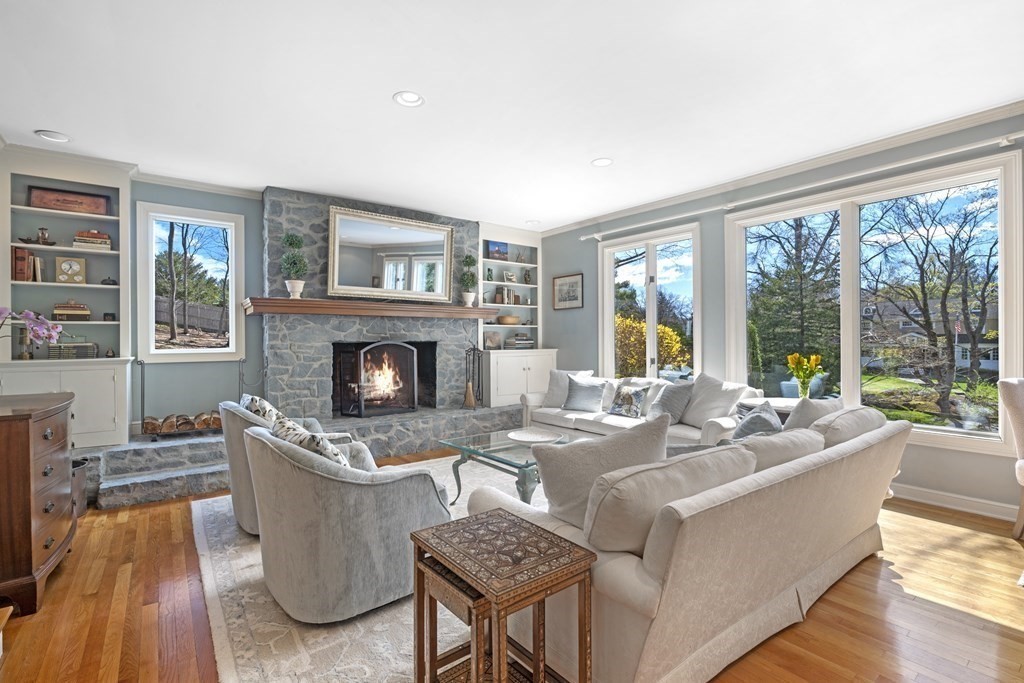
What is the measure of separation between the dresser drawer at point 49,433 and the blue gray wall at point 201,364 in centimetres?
193

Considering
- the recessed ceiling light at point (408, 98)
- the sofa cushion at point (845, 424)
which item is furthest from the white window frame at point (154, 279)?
the sofa cushion at point (845, 424)

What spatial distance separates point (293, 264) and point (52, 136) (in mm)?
1856

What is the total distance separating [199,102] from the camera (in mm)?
2996

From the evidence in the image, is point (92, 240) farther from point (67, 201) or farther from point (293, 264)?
point (293, 264)

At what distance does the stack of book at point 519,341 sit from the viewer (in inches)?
260

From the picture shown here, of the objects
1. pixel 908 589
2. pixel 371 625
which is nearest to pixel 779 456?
pixel 908 589

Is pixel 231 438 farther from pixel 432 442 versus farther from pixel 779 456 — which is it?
pixel 779 456

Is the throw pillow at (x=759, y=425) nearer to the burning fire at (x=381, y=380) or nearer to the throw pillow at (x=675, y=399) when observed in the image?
the throw pillow at (x=675, y=399)

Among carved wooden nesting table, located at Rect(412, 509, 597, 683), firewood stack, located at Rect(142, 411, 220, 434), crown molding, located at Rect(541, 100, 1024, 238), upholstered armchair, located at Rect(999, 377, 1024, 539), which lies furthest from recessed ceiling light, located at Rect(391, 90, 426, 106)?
upholstered armchair, located at Rect(999, 377, 1024, 539)

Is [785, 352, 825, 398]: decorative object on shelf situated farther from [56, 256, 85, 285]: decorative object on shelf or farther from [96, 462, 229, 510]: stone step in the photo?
[56, 256, 85, 285]: decorative object on shelf

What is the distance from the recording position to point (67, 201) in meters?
4.02

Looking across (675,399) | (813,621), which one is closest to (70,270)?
(675,399)

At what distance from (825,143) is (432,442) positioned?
4.53 metres

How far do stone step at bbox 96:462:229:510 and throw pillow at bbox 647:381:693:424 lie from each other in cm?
374
